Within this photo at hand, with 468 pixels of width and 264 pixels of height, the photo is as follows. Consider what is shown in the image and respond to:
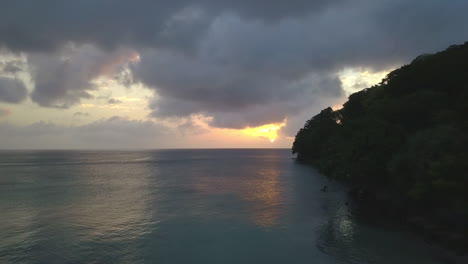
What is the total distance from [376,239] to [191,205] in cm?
2922

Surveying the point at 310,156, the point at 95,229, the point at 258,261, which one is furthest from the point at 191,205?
the point at 310,156

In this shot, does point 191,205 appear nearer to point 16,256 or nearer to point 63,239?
point 63,239

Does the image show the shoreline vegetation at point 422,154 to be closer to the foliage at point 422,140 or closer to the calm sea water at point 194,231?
the foliage at point 422,140

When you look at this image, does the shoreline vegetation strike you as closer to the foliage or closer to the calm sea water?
the foliage

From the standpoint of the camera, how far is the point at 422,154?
34.2m

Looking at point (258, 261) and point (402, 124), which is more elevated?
point (402, 124)

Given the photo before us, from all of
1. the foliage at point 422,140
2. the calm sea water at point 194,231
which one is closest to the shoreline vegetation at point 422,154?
the foliage at point 422,140

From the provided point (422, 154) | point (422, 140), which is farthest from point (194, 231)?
point (422, 140)

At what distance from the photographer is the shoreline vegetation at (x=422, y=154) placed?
30.2m

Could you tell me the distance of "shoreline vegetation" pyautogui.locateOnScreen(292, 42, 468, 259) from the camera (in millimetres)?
30172

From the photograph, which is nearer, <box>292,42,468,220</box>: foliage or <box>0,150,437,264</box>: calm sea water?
<box>0,150,437,264</box>: calm sea water

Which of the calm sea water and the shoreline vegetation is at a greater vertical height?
the shoreline vegetation

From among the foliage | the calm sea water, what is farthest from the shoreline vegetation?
the calm sea water

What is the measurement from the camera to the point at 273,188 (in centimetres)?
7281
